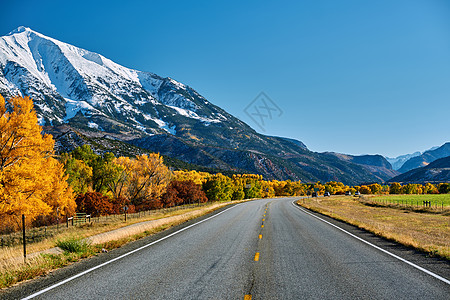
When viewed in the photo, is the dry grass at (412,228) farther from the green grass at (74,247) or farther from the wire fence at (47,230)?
the wire fence at (47,230)

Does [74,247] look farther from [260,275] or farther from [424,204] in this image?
[424,204]

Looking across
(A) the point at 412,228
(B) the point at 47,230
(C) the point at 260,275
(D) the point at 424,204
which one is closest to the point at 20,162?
(B) the point at 47,230

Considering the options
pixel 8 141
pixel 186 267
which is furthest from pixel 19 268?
pixel 8 141

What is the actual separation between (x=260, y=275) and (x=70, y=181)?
5475 centimetres

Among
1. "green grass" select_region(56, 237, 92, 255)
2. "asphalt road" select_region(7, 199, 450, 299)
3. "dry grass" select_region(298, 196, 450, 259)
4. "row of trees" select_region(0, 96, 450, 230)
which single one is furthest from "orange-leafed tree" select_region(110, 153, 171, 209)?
"asphalt road" select_region(7, 199, 450, 299)

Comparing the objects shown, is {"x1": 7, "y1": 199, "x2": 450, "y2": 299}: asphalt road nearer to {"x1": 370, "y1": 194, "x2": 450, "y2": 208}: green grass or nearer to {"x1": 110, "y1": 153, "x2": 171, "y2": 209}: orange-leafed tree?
{"x1": 370, "y1": 194, "x2": 450, "y2": 208}: green grass

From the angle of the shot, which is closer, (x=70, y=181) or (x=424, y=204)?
(x=70, y=181)

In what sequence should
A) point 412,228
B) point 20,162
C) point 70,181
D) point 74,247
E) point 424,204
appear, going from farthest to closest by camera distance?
point 424,204 < point 70,181 < point 20,162 < point 412,228 < point 74,247

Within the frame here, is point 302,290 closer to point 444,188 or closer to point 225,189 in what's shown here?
point 225,189

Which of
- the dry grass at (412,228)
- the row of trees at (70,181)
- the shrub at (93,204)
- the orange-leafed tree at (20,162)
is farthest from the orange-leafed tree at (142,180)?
the dry grass at (412,228)

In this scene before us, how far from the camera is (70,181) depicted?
52750mm

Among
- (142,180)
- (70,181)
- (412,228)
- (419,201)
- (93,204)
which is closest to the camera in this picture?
(412,228)

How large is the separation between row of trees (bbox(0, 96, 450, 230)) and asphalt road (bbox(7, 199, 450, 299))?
18.1m

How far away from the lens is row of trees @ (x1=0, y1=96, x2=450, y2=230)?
918 inches
